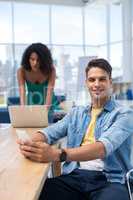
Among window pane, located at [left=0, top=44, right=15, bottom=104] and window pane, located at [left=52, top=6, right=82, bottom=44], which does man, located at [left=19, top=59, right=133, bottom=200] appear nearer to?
window pane, located at [left=0, top=44, right=15, bottom=104]

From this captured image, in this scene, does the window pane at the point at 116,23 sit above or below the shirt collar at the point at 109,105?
above

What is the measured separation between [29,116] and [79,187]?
94cm

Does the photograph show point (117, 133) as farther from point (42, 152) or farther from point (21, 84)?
point (21, 84)

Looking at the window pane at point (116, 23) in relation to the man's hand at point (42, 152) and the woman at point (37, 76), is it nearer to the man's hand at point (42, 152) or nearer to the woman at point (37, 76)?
the woman at point (37, 76)

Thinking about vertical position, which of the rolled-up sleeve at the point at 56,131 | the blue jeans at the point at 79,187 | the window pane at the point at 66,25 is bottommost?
the blue jeans at the point at 79,187

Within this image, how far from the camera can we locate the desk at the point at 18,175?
1.00 metres

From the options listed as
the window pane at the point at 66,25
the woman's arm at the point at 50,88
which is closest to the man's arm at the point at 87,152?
the woman's arm at the point at 50,88

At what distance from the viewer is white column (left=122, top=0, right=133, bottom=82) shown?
824cm

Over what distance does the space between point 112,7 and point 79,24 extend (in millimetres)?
976

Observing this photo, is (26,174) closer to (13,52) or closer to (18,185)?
(18,185)

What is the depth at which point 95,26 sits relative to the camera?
29.8ft

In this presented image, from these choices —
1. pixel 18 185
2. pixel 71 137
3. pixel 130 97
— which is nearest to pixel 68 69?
pixel 130 97

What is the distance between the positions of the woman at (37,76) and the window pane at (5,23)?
19.0 feet

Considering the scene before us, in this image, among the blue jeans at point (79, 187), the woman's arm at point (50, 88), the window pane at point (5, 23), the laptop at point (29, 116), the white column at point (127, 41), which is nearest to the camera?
the blue jeans at point (79, 187)
